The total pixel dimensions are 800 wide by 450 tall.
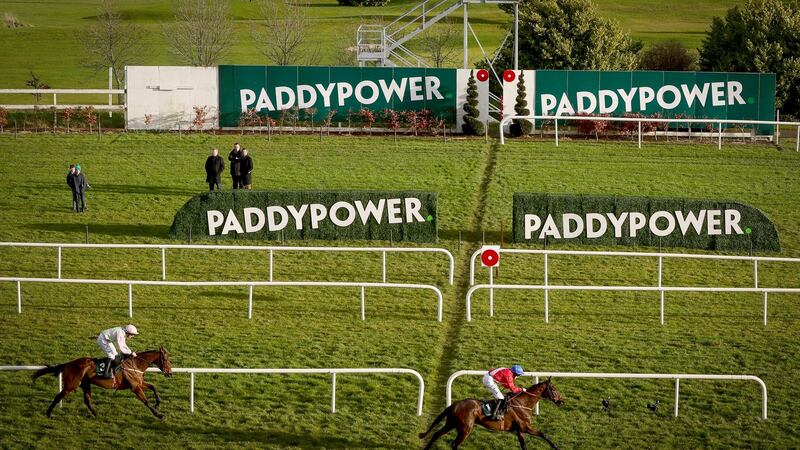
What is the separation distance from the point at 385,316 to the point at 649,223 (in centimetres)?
739

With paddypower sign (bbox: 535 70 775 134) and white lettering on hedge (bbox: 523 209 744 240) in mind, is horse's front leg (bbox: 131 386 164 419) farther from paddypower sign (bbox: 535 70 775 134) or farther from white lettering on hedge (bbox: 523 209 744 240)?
paddypower sign (bbox: 535 70 775 134)

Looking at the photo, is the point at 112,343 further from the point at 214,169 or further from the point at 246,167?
the point at 246,167

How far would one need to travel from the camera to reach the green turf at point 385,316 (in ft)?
58.9

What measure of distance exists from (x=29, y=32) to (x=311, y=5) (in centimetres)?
2153

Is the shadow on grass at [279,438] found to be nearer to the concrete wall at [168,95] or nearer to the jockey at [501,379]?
the jockey at [501,379]

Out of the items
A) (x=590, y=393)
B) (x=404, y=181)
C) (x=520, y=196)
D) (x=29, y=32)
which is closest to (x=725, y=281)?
(x=520, y=196)

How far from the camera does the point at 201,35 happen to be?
53.1m

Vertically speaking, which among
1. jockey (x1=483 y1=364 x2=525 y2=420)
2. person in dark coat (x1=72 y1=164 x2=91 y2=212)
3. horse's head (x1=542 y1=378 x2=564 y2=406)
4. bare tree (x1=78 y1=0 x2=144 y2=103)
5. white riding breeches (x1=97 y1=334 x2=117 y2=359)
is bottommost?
horse's head (x1=542 y1=378 x2=564 y2=406)

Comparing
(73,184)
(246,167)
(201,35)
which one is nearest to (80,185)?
(73,184)

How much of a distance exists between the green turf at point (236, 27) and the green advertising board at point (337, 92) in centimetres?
1445

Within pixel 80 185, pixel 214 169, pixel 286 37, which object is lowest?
pixel 80 185

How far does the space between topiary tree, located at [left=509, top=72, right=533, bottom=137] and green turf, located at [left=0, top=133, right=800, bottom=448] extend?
1688 millimetres

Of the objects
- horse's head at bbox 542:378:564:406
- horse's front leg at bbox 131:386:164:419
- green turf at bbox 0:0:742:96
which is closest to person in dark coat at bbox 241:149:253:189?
horse's front leg at bbox 131:386:164:419

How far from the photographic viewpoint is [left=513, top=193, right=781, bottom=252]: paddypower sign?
27.5 metres
